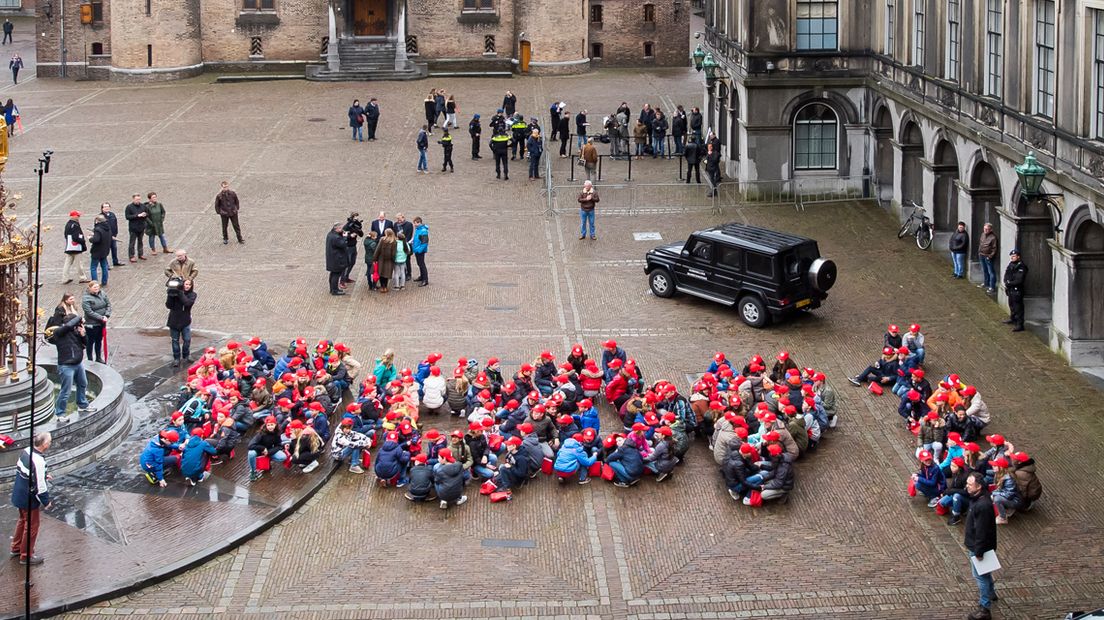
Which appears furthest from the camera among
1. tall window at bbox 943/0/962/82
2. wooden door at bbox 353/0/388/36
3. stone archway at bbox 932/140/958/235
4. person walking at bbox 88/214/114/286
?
wooden door at bbox 353/0/388/36

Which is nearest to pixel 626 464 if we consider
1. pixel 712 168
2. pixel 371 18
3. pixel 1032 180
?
pixel 1032 180

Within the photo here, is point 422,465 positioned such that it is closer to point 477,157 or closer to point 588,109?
point 477,157

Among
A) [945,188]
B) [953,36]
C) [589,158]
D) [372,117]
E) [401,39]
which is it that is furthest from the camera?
[401,39]

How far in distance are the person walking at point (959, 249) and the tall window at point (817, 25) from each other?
33.0 ft

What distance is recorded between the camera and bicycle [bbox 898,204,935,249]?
37781 mm

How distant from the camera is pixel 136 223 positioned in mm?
37062

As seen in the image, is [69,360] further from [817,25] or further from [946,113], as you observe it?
[817,25]

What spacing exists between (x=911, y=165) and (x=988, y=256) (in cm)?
751

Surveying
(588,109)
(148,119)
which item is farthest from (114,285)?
(588,109)

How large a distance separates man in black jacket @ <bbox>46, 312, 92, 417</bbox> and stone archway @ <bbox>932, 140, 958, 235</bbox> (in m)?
21.1

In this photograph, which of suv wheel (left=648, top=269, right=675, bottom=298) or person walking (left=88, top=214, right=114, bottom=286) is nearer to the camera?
suv wheel (left=648, top=269, right=675, bottom=298)

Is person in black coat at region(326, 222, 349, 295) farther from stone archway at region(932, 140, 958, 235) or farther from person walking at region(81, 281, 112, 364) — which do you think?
stone archway at region(932, 140, 958, 235)

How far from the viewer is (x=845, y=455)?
25.0 m

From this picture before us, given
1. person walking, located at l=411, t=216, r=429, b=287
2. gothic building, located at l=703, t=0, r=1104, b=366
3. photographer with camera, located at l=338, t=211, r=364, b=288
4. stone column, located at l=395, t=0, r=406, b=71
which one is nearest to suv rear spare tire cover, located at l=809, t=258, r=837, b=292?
gothic building, located at l=703, t=0, r=1104, b=366
